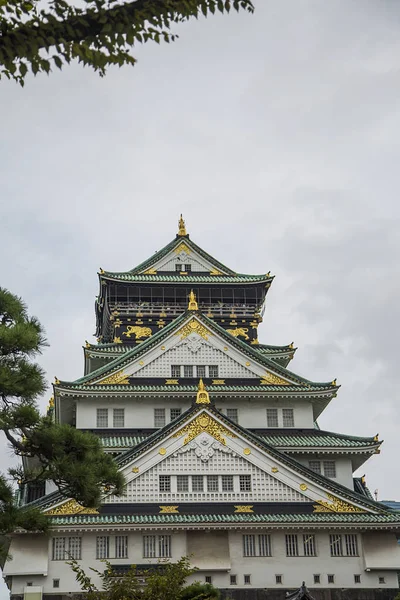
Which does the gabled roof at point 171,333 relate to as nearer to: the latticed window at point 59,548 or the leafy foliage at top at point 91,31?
the latticed window at point 59,548

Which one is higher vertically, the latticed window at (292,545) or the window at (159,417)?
the window at (159,417)

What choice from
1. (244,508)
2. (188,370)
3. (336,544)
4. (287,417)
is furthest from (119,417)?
(336,544)

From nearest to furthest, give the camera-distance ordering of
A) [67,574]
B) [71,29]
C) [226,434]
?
1. [71,29]
2. [67,574]
3. [226,434]

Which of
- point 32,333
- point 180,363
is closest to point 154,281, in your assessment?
point 180,363

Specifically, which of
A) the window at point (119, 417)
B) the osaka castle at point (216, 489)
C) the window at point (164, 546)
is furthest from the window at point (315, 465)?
the window at point (119, 417)

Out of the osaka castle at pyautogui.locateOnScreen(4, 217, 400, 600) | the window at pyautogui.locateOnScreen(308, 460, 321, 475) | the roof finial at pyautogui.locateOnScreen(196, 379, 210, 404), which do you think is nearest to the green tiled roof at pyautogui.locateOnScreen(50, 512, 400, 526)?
the osaka castle at pyautogui.locateOnScreen(4, 217, 400, 600)

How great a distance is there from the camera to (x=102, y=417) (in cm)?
5000

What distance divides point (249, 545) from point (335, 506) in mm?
4621

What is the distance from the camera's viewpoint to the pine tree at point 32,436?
2612 centimetres

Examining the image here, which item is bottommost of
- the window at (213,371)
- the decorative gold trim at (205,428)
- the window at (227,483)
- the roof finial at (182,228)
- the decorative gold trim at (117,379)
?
the window at (227,483)

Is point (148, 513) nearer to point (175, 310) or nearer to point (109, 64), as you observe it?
point (175, 310)

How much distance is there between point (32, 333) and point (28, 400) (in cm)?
197

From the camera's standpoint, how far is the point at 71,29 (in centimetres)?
1302

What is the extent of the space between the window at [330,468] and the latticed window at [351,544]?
5986 millimetres
